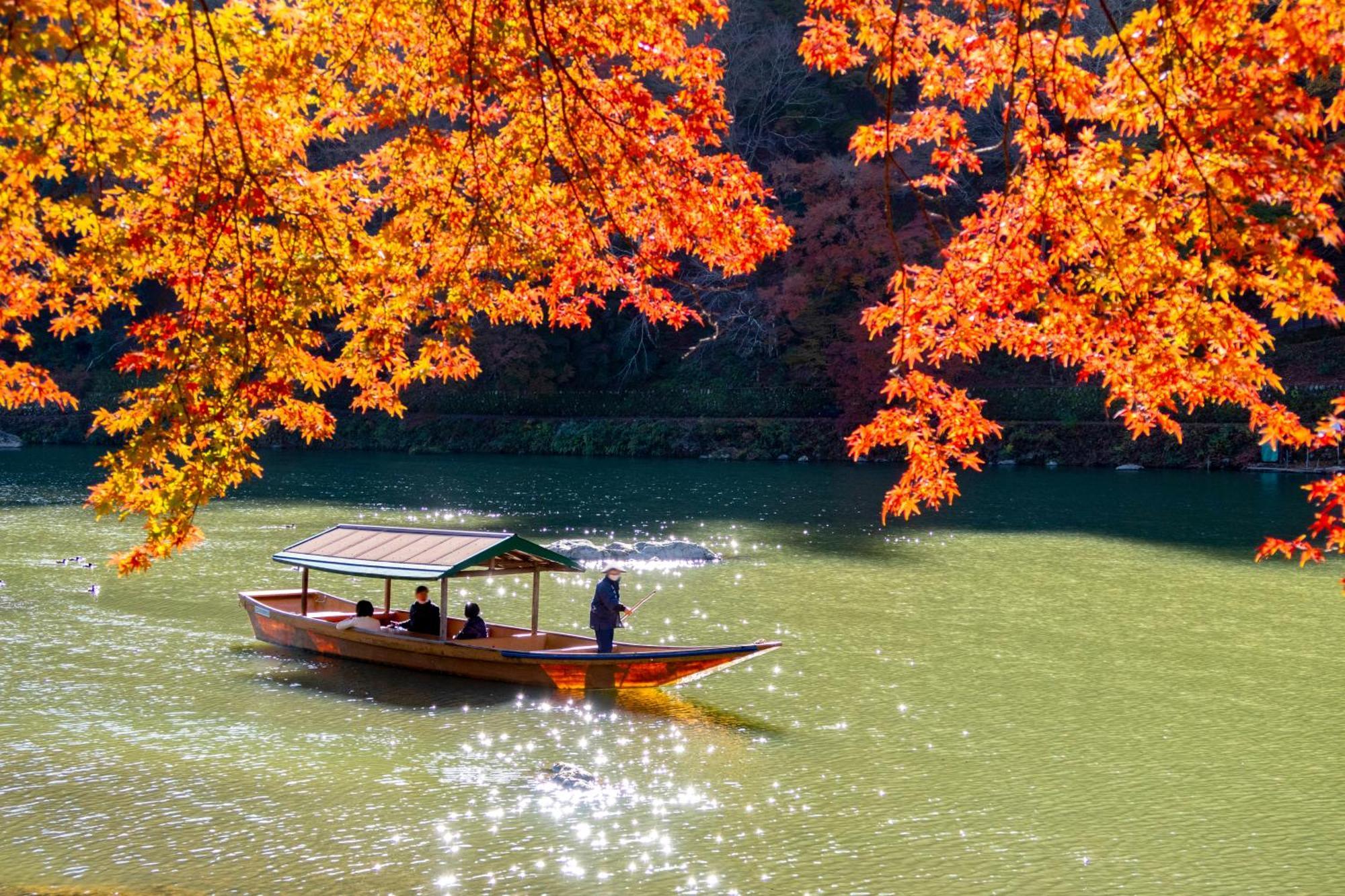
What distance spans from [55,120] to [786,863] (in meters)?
6.59

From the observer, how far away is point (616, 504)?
31297 mm

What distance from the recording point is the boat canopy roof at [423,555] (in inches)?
539

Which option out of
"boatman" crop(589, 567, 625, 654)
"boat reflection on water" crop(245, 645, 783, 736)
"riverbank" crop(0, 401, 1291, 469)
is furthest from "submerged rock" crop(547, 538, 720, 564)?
"riverbank" crop(0, 401, 1291, 469)

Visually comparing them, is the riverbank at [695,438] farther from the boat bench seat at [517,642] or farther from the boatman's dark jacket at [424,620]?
the boatman's dark jacket at [424,620]

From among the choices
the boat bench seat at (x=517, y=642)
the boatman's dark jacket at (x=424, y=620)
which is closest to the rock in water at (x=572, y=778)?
the boat bench seat at (x=517, y=642)

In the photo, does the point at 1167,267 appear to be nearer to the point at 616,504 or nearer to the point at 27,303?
the point at 27,303

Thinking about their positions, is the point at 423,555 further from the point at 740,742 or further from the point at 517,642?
the point at 740,742

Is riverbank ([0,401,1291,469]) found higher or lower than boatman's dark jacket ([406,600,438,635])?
higher

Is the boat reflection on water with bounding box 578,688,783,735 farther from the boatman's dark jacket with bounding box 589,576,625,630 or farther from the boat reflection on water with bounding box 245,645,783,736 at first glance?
the boatman's dark jacket with bounding box 589,576,625,630

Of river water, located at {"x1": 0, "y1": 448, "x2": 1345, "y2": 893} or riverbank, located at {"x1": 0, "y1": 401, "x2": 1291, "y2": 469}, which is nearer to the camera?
river water, located at {"x1": 0, "y1": 448, "x2": 1345, "y2": 893}

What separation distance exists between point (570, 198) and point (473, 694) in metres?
5.75

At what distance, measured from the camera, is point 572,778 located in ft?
32.6

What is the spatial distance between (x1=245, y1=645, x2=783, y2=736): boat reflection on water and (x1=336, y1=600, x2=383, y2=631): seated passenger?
45 cm

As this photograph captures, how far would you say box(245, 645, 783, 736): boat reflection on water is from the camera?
1205 centimetres
